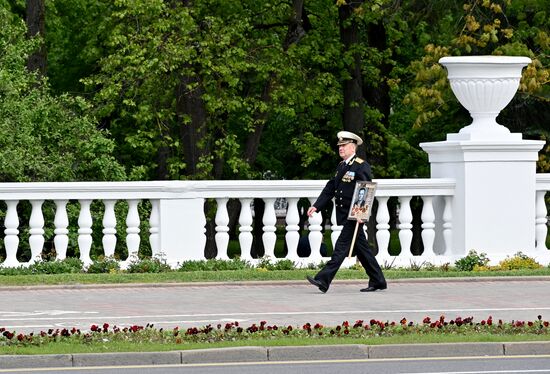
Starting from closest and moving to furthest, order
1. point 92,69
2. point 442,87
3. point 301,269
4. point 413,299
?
point 413,299 < point 301,269 < point 442,87 < point 92,69

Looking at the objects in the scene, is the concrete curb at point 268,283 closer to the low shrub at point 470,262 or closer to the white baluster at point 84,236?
the low shrub at point 470,262

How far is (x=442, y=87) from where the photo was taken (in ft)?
102

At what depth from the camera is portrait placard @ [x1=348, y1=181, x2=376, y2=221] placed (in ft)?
56.3

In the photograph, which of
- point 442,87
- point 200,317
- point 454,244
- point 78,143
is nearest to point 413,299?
point 200,317

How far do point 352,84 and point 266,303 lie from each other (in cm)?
→ 2201

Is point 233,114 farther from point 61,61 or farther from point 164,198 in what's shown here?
point 164,198

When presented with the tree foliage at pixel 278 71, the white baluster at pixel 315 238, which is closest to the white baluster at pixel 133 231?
the white baluster at pixel 315 238

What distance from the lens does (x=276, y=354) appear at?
39.9ft

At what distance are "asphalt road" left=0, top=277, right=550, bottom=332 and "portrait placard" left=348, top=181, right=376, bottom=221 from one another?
0.87 meters

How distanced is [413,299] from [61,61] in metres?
28.6

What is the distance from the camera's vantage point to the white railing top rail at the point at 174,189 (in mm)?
19016

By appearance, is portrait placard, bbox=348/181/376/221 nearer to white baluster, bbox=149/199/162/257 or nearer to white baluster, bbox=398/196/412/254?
white baluster, bbox=398/196/412/254

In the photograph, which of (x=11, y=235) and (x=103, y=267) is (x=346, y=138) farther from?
(x=11, y=235)

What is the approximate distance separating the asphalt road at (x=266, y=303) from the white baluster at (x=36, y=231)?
1.62 meters
